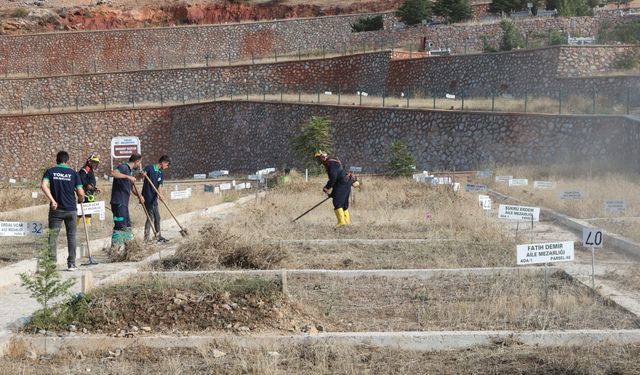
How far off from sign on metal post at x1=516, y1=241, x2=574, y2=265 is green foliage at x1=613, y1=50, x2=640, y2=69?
92.6ft

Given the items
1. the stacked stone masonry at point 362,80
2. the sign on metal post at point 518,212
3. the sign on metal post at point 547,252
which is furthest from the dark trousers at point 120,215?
the stacked stone masonry at point 362,80

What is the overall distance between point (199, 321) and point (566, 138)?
26271 mm

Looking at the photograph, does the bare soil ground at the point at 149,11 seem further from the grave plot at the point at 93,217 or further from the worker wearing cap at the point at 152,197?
the worker wearing cap at the point at 152,197

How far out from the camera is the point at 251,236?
51.0ft

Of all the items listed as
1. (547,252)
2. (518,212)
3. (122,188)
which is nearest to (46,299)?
(547,252)

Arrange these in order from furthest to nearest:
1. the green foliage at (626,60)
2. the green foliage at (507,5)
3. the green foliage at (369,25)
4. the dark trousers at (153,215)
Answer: the green foliage at (369,25) → the green foliage at (507,5) → the green foliage at (626,60) → the dark trousers at (153,215)

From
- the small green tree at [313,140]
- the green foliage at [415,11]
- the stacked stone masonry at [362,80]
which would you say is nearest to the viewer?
the stacked stone masonry at [362,80]

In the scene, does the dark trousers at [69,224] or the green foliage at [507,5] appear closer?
the dark trousers at [69,224]

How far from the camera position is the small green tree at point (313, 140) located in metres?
41.1

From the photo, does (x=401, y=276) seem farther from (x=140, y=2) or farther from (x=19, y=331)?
(x=140, y=2)

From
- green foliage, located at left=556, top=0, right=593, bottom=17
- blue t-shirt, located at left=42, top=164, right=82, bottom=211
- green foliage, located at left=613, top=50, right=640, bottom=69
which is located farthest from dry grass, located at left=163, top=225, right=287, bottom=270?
green foliage, located at left=556, top=0, right=593, bottom=17

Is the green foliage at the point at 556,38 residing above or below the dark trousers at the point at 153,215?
above

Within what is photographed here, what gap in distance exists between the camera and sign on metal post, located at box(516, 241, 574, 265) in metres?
11.6

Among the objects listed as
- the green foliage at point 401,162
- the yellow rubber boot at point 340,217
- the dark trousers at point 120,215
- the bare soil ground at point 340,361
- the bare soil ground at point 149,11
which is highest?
the bare soil ground at point 149,11
